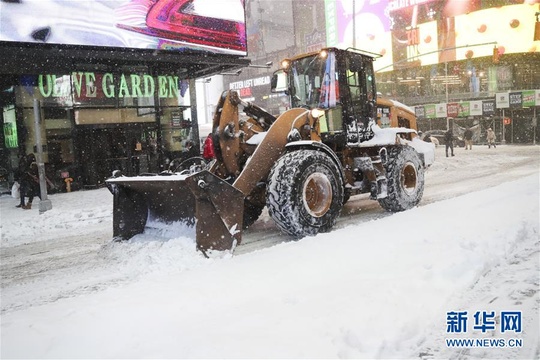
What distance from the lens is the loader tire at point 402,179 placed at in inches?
292

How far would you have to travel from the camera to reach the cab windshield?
23.0 ft

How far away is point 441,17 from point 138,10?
134ft

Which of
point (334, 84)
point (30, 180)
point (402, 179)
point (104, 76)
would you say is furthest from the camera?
point (104, 76)

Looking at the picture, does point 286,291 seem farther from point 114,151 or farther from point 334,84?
point 114,151

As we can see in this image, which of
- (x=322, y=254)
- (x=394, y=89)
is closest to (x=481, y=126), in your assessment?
(x=394, y=89)

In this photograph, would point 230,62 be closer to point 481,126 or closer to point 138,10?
point 138,10

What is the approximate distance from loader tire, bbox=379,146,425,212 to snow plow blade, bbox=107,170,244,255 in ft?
11.2

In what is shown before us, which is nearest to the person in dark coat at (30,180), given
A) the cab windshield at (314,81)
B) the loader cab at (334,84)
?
the loader cab at (334,84)

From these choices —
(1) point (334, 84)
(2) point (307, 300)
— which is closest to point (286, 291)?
(2) point (307, 300)

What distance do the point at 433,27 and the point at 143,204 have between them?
156ft

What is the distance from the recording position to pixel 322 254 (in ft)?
16.1

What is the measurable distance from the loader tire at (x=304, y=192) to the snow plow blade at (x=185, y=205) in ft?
2.08

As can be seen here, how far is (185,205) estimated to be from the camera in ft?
18.5

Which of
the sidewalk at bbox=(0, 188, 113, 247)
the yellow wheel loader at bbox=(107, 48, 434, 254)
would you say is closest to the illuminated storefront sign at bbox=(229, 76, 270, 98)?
the sidewalk at bbox=(0, 188, 113, 247)
